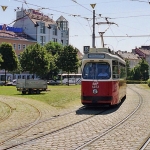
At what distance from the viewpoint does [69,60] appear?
7369 cm

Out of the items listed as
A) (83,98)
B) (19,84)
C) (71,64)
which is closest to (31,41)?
(71,64)

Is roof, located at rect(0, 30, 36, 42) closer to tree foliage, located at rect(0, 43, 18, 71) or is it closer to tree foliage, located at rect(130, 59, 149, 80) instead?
tree foliage, located at rect(0, 43, 18, 71)

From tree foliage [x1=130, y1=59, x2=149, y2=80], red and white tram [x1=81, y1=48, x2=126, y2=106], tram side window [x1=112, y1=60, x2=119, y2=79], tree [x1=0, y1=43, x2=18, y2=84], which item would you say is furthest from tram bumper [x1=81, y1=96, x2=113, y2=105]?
tree foliage [x1=130, y1=59, x2=149, y2=80]

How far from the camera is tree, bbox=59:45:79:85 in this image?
73.6 m

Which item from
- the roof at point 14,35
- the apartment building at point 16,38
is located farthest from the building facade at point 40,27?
the apartment building at point 16,38

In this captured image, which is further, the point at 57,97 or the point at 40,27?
the point at 40,27

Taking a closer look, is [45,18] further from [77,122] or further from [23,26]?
[77,122]

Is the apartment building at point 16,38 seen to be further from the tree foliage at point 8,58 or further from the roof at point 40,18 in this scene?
the tree foliage at point 8,58

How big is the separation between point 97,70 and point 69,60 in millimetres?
53585

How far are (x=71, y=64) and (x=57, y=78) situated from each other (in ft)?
54.8

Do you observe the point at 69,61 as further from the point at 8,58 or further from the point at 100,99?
the point at 100,99

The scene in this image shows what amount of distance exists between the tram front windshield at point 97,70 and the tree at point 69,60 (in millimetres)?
53054

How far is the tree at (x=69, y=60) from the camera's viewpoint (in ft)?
241

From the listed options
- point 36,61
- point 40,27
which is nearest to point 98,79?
point 36,61
